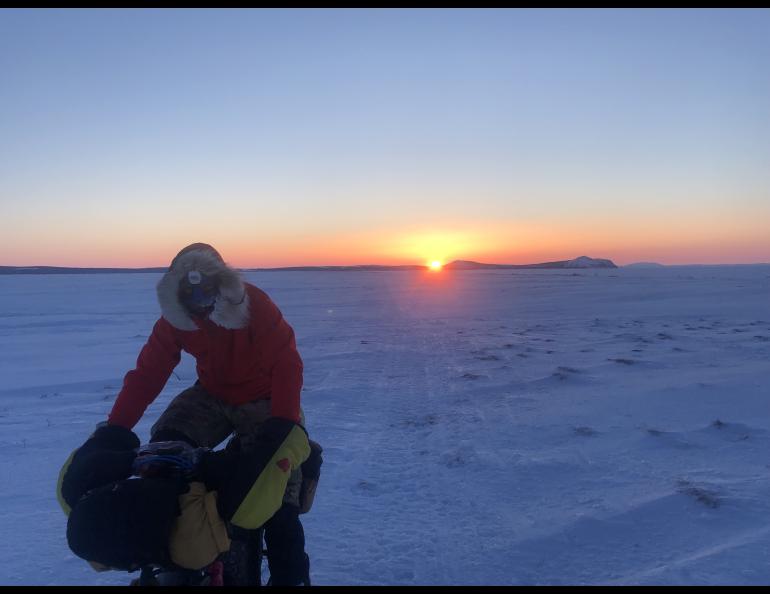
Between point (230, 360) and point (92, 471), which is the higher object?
point (230, 360)

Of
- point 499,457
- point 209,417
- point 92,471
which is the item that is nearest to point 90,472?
point 92,471

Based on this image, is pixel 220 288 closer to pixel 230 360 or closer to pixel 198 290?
pixel 198 290

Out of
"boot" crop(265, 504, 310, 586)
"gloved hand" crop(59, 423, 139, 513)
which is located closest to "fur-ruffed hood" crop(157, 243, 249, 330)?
"gloved hand" crop(59, 423, 139, 513)

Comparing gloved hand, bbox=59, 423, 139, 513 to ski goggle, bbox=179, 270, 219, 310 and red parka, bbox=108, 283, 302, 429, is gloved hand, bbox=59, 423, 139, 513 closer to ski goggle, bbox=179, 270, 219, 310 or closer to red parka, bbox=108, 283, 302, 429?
red parka, bbox=108, 283, 302, 429

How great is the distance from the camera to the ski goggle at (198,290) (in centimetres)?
241

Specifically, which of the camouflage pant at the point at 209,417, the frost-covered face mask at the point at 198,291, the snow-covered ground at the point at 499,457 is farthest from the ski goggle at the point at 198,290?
the snow-covered ground at the point at 499,457

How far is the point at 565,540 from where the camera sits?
3.48 m

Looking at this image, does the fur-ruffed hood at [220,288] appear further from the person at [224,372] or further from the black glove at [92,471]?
the black glove at [92,471]

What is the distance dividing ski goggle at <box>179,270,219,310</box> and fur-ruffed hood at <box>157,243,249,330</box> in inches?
0.7

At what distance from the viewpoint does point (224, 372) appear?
8.98 feet

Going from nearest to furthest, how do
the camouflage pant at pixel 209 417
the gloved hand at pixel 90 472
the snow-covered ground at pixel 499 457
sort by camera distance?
the gloved hand at pixel 90 472, the camouflage pant at pixel 209 417, the snow-covered ground at pixel 499 457

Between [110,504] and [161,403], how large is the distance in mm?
5652

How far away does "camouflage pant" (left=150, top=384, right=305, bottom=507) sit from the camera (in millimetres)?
2648
